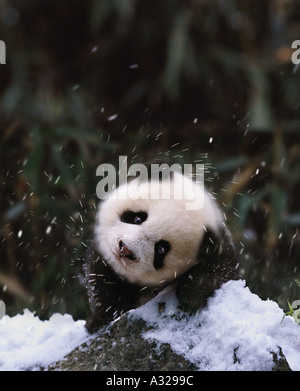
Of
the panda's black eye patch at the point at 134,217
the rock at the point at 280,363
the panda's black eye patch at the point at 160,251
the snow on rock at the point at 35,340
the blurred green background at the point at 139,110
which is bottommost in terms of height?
the blurred green background at the point at 139,110

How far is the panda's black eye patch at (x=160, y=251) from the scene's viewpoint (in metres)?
1.03

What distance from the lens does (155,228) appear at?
1.01 metres

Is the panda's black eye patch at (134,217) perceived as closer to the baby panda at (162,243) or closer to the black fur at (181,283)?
the baby panda at (162,243)

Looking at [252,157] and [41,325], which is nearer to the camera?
[41,325]

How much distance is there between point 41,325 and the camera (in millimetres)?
1172

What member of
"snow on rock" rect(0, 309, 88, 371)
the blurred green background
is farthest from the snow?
the blurred green background

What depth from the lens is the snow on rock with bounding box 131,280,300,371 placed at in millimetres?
916

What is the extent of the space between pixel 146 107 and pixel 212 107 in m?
0.35

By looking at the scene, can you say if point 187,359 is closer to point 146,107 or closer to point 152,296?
point 152,296

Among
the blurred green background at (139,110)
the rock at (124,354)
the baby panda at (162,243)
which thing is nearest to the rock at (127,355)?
the rock at (124,354)

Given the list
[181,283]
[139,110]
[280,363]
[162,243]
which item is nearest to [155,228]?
[162,243]

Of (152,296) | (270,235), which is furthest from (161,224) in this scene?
(270,235)

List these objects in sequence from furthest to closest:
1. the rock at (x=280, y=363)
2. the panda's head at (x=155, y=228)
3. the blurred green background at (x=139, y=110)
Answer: the blurred green background at (x=139, y=110) → the panda's head at (x=155, y=228) → the rock at (x=280, y=363)

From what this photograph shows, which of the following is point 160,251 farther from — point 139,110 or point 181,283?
point 139,110
